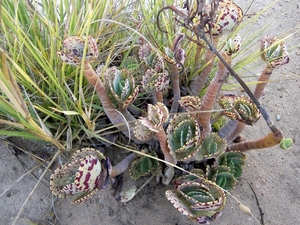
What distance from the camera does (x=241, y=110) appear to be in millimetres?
928

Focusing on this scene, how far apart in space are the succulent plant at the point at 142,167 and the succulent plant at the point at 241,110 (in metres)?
0.26

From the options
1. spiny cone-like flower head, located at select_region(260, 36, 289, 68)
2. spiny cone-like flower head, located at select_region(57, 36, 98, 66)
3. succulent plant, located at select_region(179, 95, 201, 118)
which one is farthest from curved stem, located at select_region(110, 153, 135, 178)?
spiny cone-like flower head, located at select_region(260, 36, 289, 68)

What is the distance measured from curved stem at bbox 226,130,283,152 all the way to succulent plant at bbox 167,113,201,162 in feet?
0.57

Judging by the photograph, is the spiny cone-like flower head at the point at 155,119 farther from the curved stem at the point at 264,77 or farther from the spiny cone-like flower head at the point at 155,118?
the curved stem at the point at 264,77

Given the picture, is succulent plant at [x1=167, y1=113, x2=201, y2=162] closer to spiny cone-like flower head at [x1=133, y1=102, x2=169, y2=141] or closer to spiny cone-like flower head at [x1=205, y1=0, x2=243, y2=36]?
spiny cone-like flower head at [x1=133, y1=102, x2=169, y2=141]

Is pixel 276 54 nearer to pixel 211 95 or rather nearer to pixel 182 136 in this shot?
pixel 211 95

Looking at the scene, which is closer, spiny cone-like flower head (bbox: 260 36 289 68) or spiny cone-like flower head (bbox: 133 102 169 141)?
spiny cone-like flower head (bbox: 133 102 169 141)

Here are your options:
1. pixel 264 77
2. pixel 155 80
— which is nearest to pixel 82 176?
pixel 155 80

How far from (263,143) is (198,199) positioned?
232mm

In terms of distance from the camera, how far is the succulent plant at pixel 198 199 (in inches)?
34.3

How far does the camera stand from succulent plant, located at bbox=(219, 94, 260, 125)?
93 centimetres

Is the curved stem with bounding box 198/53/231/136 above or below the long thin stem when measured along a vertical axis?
below

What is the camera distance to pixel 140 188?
3.58 ft

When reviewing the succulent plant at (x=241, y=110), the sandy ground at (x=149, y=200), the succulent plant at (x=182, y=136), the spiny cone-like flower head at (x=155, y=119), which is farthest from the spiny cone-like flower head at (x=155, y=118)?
the sandy ground at (x=149, y=200)
